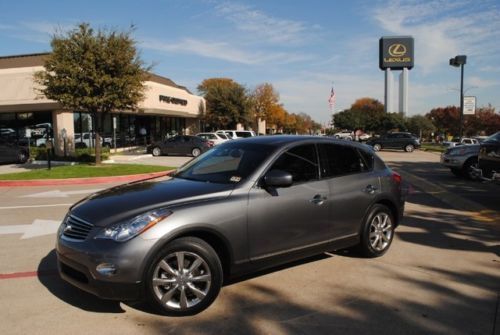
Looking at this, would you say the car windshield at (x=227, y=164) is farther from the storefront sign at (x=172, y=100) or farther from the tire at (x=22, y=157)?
the storefront sign at (x=172, y=100)

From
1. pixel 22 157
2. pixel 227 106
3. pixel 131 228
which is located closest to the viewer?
pixel 131 228

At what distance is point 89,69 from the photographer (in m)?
18.3

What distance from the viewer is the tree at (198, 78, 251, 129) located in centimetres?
4847

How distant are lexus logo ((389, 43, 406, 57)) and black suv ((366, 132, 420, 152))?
50.4 meters

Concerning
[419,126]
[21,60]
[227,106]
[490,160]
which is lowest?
[490,160]

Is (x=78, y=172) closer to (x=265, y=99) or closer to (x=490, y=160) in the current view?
(x=490, y=160)

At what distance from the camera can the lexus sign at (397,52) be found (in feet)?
279

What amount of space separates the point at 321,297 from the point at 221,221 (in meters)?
1.31

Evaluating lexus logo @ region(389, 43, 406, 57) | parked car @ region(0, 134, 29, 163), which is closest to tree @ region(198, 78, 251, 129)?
parked car @ region(0, 134, 29, 163)

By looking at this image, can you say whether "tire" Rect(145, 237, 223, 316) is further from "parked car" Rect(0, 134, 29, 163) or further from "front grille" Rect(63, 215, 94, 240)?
"parked car" Rect(0, 134, 29, 163)

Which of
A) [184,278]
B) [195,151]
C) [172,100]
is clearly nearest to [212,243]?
[184,278]

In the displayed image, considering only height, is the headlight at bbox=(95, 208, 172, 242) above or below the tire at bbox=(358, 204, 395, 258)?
above

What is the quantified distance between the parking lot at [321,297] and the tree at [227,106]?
1624 inches

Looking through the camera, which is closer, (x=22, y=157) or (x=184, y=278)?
(x=184, y=278)
